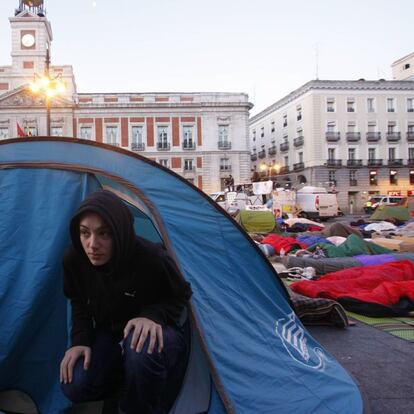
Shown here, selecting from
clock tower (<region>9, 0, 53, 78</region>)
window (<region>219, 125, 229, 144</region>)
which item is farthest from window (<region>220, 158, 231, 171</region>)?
clock tower (<region>9, 0, 53, 78</region>)

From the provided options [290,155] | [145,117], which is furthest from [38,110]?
[290,155]

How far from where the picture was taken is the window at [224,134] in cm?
3875

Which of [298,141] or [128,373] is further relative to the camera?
[298,141]

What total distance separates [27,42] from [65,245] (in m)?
42.2

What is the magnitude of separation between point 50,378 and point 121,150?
4.81 feet

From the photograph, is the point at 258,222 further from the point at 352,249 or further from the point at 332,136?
the point at 332,136

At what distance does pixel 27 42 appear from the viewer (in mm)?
38750

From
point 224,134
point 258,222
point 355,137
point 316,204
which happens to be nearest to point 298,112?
point 355,137

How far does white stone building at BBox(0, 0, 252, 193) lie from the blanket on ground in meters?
33.4

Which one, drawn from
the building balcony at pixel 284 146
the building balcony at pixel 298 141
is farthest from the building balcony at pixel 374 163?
the building balcony at pixel 284 146

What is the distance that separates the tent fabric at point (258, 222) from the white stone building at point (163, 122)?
26522 millimetres

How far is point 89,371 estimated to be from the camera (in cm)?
186

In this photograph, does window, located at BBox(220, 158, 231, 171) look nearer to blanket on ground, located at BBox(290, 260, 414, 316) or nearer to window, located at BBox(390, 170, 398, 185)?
window, located at BBox(390, 170, 398, 185)

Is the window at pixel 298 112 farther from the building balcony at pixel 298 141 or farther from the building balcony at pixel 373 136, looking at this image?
the building balcony at pixel 373 136
